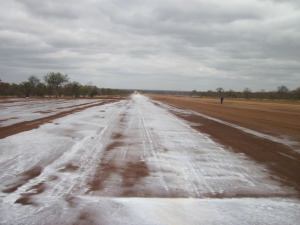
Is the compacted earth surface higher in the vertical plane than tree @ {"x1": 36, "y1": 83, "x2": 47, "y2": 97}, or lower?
lower

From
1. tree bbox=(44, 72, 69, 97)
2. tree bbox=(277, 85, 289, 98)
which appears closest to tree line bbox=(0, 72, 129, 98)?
tree bbox=(44, 72, 69, 97)

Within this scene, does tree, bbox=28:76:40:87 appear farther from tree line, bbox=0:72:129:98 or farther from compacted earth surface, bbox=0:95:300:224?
compacted earth surface, bbox=0:95:300:224

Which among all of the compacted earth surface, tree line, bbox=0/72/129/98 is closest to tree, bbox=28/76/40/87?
tree line, bbox=0/72/129/98

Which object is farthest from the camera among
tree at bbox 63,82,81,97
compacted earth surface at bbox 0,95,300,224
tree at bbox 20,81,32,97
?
tree at bbox 63,82,81,97

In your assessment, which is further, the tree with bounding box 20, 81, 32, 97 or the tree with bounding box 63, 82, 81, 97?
the tree with bounding box 63, 82, 81, 97

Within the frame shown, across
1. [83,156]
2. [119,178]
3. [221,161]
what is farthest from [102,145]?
[221,161]

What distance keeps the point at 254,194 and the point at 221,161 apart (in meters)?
2.16

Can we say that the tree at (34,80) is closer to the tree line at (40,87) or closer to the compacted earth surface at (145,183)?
the tree line at (40,87)

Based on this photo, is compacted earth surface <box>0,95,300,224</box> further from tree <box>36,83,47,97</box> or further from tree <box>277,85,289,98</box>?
tree <box>277,85,289,98</box>

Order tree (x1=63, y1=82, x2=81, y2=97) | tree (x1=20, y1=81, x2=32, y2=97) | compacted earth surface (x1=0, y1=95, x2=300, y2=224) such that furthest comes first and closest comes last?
tree (x1=63, y1=82, x2=81, y2=97), tree (x1=20, y1=81, x2=32, y2=97), compacted earth surface (x1=0, y1=95, x2=300, y2=224)

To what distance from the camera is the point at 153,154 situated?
23.1ft

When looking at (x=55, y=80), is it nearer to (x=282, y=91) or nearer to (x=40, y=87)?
(x=40, y=87)

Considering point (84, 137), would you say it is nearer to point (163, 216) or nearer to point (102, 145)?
point (102, 145)

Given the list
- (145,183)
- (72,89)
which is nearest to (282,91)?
(72,89)
